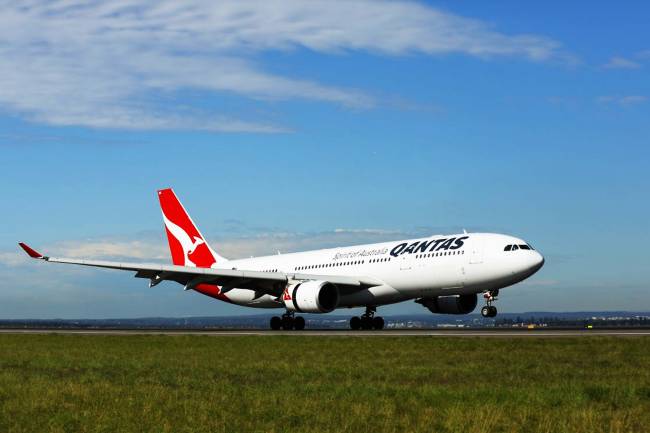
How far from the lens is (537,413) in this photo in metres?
12.4

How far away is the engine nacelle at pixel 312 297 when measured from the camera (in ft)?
144

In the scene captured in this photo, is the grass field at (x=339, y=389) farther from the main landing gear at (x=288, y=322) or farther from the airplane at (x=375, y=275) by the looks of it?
the main landing gear at (x=288, y=322)

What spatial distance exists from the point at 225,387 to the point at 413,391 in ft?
11.8

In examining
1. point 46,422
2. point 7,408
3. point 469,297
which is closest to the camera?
point 46,422

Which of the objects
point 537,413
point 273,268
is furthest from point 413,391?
point 273,268

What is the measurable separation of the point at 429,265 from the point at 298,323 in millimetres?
9145

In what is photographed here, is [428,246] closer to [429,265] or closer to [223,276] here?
[429,265]

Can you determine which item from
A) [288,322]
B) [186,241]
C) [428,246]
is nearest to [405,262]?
[428,246]

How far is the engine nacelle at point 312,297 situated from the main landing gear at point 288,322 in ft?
6.68

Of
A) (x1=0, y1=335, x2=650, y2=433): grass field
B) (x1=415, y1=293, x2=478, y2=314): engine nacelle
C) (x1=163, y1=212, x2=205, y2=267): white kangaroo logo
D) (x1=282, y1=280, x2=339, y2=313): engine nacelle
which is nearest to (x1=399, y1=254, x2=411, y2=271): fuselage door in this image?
(x1=415, y1=293, x2=478, y2=314): engine nacelle

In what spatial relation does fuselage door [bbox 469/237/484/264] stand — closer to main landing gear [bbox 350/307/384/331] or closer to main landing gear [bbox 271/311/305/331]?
main landing gear [bbox 350/307/384/331]

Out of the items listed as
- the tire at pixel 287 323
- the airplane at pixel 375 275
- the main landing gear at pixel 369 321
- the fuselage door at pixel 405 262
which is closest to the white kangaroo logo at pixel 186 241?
the airplane at pixel 375 275

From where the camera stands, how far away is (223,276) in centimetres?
4656

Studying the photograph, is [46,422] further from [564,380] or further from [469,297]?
[469,297]
